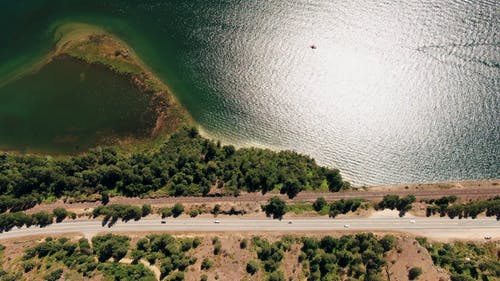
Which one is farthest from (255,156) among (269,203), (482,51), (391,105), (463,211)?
(482,51)

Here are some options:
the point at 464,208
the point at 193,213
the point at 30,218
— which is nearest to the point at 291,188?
the point at 193,213

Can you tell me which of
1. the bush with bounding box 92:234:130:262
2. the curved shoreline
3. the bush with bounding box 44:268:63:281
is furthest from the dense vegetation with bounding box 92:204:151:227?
the curved shoreline

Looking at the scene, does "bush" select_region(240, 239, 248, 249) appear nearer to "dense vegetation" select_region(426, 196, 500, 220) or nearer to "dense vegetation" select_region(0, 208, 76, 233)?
"dense vegetation" select_region(0, 208, 76, 233)

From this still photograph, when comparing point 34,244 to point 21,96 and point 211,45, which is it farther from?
point 211,45

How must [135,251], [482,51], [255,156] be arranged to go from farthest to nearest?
[482,51] < [255,156] < [135,251]

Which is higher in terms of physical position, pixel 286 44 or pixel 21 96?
pixel 286 44

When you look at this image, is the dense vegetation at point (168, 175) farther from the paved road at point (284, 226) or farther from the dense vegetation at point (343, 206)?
the paved road at point (284, 226)
